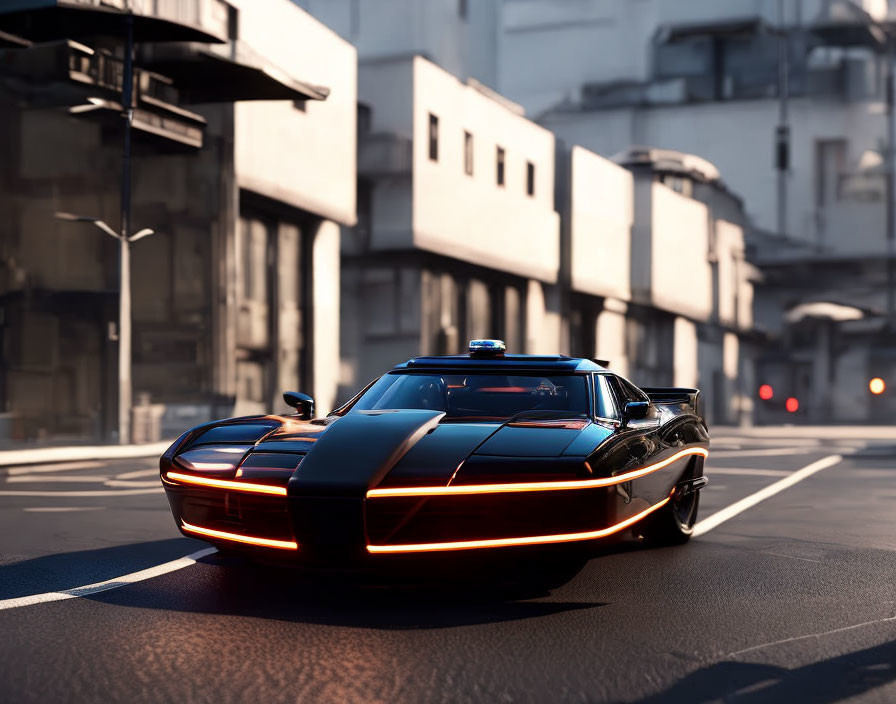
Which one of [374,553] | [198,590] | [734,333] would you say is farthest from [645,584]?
[734,333]

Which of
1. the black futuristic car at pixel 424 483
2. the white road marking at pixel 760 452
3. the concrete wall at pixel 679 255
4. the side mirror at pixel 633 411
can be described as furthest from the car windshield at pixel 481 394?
the concrete wall at pixel 679 255

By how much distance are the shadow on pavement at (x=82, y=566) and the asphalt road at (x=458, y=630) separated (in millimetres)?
20

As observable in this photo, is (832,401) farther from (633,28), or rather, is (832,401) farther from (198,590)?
(198,590)

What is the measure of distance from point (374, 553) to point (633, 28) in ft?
229

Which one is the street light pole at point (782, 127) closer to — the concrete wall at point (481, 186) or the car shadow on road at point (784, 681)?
the concrete wall at point (481, 186)

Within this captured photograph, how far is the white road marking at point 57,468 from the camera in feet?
52.7

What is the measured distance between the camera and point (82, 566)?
284 inches

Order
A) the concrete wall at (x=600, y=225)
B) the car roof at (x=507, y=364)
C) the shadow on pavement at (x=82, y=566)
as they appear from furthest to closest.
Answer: the concrete wall at (x=600, y=225), the car roof at (x=507, y=364), the shadow on pavement at (x=82, y=566)

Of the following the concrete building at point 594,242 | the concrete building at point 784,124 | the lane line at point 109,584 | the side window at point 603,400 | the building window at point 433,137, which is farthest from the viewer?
the concrete building at point 784,124

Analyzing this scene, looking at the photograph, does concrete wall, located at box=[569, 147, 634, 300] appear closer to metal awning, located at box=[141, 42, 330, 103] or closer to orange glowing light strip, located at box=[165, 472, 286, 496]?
metal awning, located at box=[141, 42, 330, 103]

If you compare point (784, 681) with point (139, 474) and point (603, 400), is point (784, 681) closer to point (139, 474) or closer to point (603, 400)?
point (603, 400)

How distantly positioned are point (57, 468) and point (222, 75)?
41.6 ft

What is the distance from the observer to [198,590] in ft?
21.1

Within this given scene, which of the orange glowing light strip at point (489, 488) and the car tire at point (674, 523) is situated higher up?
the orange glowing light strip at point (489, 488)
